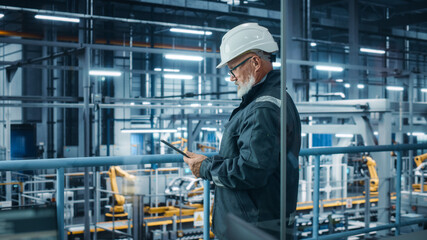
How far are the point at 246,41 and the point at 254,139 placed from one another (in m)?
0.30

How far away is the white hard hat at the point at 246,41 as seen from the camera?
139 centimetres

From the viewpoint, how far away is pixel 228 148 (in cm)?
148

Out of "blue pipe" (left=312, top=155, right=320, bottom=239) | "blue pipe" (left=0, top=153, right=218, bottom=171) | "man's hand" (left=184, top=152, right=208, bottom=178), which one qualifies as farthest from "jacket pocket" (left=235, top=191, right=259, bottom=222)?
"blue pipe" (left=312, top=155, right=320, bottom=239)

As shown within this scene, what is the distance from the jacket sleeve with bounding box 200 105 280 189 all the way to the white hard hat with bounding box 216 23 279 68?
7.3 inches

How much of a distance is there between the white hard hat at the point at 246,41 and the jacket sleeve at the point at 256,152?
0.19 metres

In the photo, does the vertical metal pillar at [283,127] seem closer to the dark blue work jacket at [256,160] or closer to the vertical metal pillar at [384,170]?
the dark blue work jacket at [256,160]

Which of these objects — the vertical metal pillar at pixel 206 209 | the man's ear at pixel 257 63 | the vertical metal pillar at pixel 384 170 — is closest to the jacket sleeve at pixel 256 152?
the man's ear at pixel 257 63

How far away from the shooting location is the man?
1353 mm

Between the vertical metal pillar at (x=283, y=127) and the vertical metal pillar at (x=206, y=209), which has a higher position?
the vertical metal pillar at (x=283, y=127)

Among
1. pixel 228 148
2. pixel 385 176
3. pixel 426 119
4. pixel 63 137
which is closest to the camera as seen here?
pixel 228 148

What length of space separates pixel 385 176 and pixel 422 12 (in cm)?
417

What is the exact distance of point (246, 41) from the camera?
1.39 m

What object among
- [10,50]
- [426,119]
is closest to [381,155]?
[426,119]

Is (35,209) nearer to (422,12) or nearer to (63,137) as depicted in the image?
(422,12)
